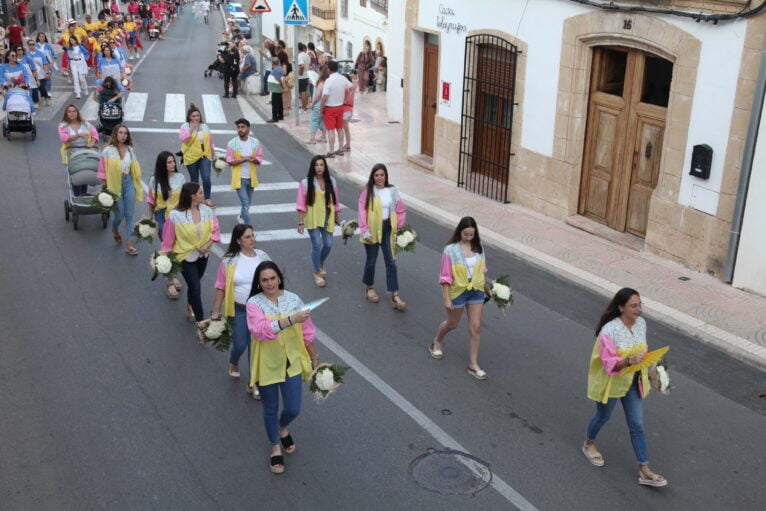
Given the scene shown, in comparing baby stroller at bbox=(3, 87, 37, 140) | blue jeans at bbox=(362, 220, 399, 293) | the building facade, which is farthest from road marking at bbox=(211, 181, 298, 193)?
blue jeans at bbox=(362, 220, 399, 293)

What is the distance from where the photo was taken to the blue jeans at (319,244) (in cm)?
1048

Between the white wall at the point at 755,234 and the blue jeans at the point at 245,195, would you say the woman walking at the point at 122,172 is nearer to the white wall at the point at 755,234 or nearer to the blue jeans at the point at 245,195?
the blue jeans at the point at 245,195

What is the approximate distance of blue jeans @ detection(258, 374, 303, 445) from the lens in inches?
253

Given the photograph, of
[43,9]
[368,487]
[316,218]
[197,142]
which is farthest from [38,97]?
[43,9]

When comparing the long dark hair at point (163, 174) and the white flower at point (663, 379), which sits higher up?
the long dark hair at point (163, 174)

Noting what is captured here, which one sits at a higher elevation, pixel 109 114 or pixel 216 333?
Result: pixel 109 114

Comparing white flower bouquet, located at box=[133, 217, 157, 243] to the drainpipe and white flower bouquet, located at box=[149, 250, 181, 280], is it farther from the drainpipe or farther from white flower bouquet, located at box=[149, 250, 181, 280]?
the drainpipe

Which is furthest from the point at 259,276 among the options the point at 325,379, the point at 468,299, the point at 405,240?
the point at 405,240

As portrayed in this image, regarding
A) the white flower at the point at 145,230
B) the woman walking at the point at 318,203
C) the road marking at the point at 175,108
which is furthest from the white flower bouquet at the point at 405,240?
the road marking at the point at 175,108

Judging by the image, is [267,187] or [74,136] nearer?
[74,136]

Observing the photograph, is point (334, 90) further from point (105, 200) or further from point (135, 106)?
point (135, 106)

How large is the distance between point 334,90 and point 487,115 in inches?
158

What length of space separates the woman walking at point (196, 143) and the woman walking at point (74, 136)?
156 centimetres

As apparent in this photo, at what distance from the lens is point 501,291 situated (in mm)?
8133
